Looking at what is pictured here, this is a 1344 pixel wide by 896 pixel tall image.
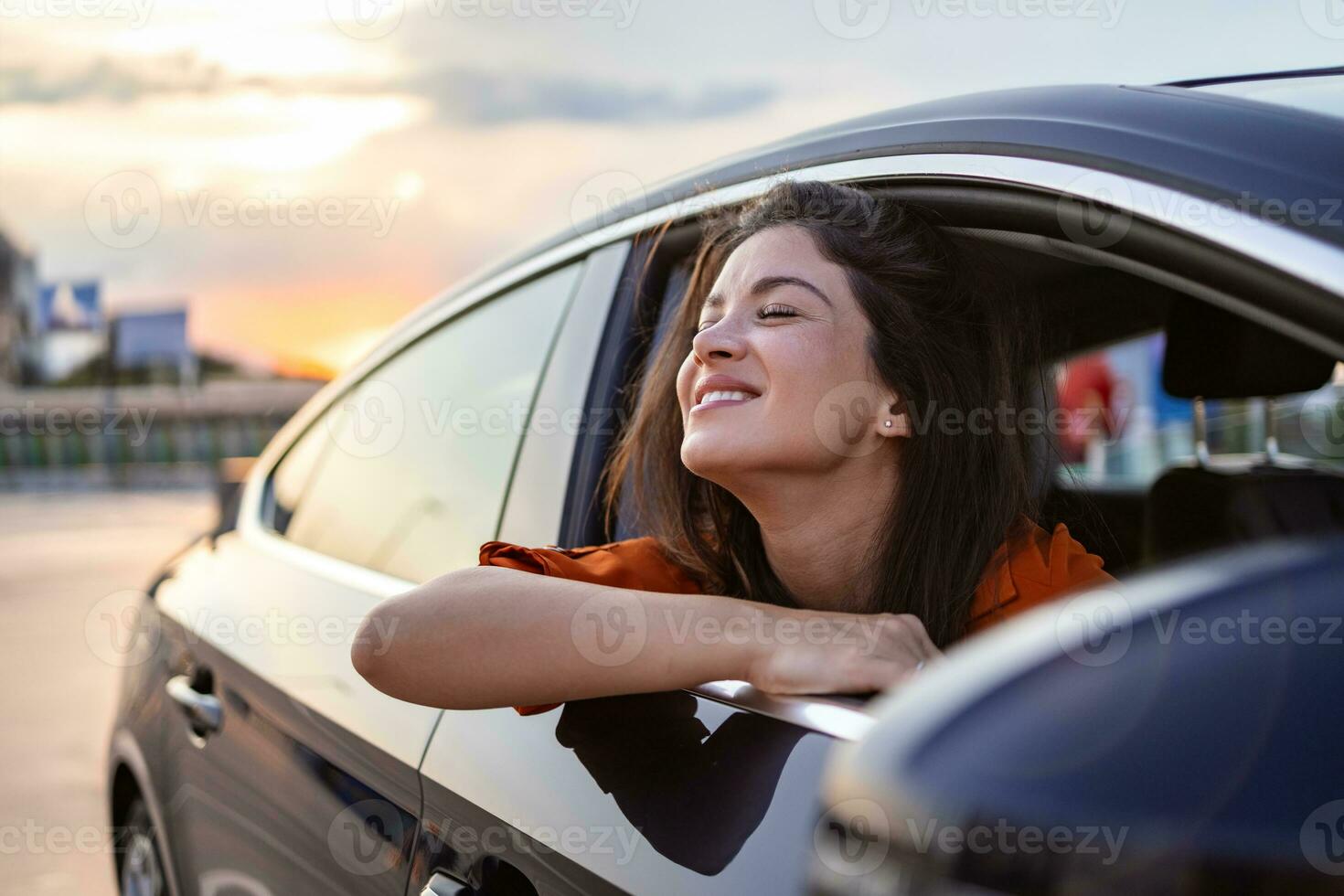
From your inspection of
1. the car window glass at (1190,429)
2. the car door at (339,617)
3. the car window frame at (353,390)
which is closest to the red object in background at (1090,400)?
the car window glass at (1190,429)

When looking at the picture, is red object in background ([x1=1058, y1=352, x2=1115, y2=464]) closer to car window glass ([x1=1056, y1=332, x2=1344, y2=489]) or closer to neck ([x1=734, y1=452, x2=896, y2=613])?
car window glass ([x1=1056, y1=332, x2=1344, y2=489])

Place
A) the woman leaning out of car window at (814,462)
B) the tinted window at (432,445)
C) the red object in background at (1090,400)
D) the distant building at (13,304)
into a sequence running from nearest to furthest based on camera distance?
the woman leaning out of car window at (814,462), the tinted window at (432,445), the red object in background at (1090,400), the distant building at (13,304)

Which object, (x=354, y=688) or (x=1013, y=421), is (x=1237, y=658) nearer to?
(x=1013, y=421)

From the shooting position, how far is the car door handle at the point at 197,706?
7.66 ft

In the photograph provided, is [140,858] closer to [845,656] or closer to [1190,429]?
[845,656]

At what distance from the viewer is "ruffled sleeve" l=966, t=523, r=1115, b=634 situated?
157 cm

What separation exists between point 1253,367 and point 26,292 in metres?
63.2

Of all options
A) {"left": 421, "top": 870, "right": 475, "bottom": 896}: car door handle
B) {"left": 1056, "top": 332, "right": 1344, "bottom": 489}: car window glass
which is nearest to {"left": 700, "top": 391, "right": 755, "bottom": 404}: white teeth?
{"left": 1056, "top": 332, "right": 1344, "bottom": 489}: car window glass

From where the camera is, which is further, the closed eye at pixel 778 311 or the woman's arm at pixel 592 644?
the closed eye at pixel 778 311

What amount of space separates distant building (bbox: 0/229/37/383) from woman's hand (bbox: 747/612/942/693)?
203 ft

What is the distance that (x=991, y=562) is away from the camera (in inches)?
65.4

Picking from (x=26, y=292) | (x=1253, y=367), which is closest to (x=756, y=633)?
(x=1253, y=367)

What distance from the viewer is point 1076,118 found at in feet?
4.28

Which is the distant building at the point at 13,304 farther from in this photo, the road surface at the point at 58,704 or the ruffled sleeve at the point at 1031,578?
the ruffled sleeve at the point at 1031,578
